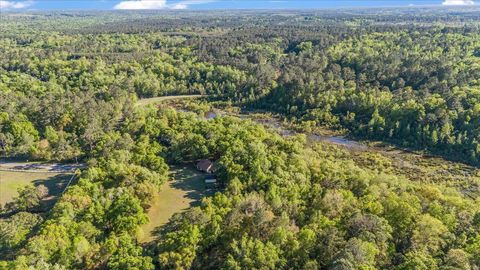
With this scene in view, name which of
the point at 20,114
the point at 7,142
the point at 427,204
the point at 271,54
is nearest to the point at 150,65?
the point at 271,54

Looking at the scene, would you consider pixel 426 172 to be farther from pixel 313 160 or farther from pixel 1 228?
pixel 1 228

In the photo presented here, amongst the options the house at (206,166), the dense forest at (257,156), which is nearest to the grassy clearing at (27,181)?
the dense forest at (257,156)

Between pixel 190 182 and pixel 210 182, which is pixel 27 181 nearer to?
pixel 190 182

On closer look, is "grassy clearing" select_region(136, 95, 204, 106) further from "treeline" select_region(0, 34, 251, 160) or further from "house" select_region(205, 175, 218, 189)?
"house" select_region(205, 175, 218, 189)

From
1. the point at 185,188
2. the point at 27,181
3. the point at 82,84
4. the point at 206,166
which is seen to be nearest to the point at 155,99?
the point at 82,84

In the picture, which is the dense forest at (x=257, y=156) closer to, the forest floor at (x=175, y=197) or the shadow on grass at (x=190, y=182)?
the forest floor at (x=175, y=197)
